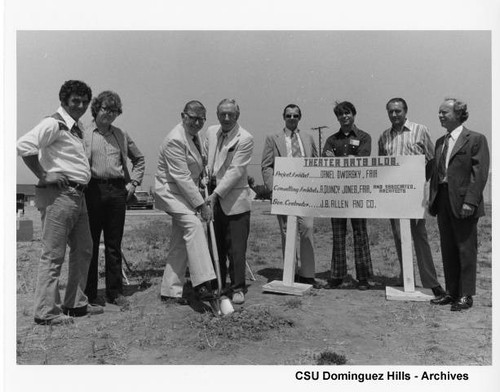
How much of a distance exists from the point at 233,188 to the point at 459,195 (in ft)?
8.13

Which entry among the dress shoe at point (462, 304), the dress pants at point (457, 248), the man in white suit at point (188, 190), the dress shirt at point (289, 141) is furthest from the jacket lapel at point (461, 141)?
the man in white suit at point (188, 190)

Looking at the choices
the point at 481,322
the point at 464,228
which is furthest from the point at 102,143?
the point at 481,322

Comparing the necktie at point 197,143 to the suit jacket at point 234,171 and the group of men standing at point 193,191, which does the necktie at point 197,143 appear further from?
the suit jacket at point 234,171

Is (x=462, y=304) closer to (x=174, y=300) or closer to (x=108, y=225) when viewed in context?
(x=174, y=300)

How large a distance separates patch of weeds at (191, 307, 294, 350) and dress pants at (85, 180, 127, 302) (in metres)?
1.34

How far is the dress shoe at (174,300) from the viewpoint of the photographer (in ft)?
18.7

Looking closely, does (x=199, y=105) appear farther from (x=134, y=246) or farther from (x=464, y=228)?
(x=134, y=246)

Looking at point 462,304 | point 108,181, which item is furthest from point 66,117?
point 462,304

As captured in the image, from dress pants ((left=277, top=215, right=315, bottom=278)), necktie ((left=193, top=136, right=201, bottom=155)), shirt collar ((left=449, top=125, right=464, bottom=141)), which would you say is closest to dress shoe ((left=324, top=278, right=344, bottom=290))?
dress pants ((left=277, top=215, right=315, bottom=278))

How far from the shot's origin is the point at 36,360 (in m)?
4.44

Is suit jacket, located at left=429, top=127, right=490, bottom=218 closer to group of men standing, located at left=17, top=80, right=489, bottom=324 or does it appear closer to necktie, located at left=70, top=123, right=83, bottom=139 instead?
group of men standing, located at left=17, top=80, right=489, bottom=324

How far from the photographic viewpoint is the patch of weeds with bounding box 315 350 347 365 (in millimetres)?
4309

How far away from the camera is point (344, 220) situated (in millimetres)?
6312
